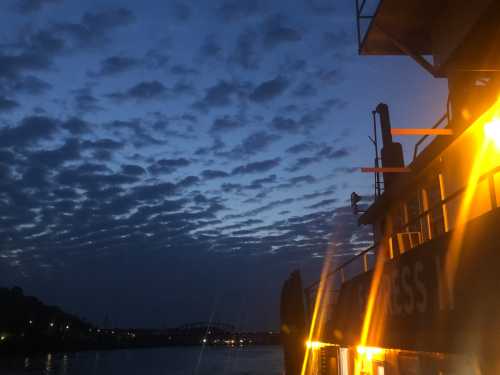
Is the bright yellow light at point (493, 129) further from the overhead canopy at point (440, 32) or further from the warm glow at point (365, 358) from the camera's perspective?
the warm glow at point (365, 358)

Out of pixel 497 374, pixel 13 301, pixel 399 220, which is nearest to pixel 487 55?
pixel 399 220

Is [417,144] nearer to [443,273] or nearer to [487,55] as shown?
[487,55]

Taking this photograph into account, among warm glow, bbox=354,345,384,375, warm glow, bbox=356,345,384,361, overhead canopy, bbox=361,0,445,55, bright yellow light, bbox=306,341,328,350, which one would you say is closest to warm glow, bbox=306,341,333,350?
bright yellow light, bbox=306,341,328,350

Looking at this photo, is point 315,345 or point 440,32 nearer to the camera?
point 440,32

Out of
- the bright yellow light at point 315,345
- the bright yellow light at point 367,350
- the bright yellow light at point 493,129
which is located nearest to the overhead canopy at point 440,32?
the bright yellow light at point 493,129

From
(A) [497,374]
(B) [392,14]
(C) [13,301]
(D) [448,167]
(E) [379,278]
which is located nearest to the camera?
(A) [497,374]

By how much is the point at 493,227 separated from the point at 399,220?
7.61 meters

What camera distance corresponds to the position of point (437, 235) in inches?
395

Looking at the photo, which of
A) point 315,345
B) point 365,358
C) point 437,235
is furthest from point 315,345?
point 437,235

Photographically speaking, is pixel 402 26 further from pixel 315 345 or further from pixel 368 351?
pixel 315 345

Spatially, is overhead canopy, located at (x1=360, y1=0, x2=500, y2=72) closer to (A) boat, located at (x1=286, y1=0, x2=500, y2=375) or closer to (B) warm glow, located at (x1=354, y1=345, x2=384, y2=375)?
(A) boat, located at (x1=286, y1=0, x2=500, y2=375)

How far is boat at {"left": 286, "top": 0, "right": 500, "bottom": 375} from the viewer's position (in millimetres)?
5535

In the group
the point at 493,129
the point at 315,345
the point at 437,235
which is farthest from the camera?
the point at 315,345

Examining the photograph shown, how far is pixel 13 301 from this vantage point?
147 meters
